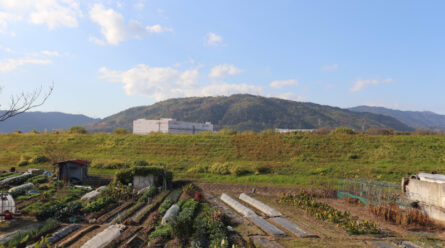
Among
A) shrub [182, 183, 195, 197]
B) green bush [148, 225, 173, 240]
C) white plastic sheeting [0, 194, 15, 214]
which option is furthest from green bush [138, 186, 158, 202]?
green bush [148, 225, 173, 240]

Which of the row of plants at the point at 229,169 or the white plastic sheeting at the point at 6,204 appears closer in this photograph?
the white plastic sheeting at the point at 6,204

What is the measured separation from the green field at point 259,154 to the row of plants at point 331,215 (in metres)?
6.11

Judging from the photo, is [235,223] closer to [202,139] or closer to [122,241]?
[122,241]

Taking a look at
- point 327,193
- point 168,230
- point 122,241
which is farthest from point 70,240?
point 327,193

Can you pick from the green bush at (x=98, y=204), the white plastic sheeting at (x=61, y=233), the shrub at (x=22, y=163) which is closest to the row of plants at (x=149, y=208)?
the green bush at (x=98, y=204)

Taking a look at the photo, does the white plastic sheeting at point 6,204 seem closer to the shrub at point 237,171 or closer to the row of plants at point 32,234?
the row of plants at point 32,234

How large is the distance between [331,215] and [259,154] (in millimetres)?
24615

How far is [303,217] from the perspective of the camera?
16875mm

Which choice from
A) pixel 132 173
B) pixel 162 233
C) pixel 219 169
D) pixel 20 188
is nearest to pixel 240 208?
pixel 162 233

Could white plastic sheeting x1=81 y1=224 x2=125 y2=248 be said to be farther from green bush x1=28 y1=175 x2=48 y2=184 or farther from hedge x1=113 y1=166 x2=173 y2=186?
green bush x1=28 y1=175 x2=48 y2=184

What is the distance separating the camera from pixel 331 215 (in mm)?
16516

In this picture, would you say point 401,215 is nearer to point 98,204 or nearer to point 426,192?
point 426,192

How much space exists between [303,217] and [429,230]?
6.36 metres

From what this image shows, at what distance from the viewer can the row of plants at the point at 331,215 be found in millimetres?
14104
